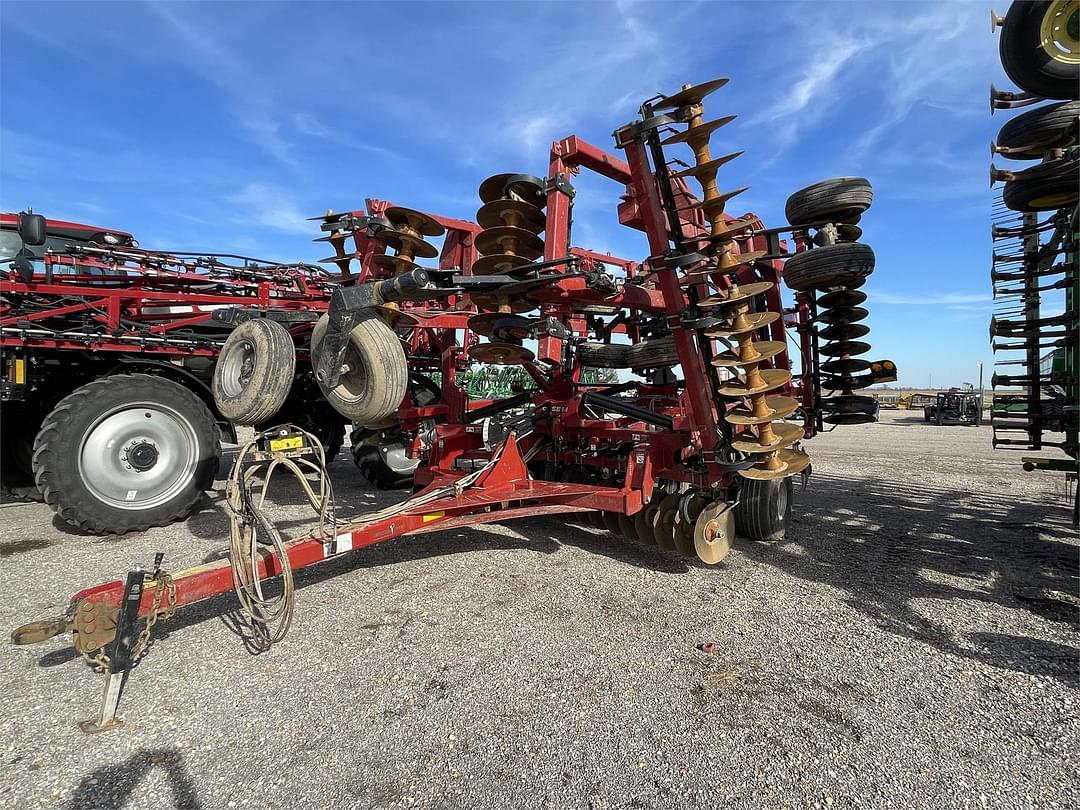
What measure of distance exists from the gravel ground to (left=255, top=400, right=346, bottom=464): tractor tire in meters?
3.22

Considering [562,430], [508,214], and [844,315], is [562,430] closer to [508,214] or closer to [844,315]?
[508,214]

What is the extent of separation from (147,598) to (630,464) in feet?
9.39

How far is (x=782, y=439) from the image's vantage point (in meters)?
3.82

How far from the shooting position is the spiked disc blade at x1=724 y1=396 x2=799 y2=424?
12.3 feet

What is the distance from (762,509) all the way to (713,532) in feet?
3.18

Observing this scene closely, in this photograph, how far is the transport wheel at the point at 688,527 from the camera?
4.08m

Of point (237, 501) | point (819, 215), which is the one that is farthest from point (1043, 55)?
point (237, 501)

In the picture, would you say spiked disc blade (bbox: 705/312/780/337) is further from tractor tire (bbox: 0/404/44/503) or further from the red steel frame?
tractor tire (bbox: 0/404/44/503)

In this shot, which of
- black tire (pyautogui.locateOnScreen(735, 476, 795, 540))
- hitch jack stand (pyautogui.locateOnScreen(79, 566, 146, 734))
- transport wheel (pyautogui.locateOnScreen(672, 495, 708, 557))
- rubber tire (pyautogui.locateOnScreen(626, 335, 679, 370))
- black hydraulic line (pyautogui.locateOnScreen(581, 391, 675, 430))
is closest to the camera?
hitch jack stand (pyautogui.locateOnScreen(79, 566, 146, 734))

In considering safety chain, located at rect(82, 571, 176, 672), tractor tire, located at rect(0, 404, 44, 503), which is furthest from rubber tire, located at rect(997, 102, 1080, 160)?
tractor tire, located at rect(0, 404, 44, 503)

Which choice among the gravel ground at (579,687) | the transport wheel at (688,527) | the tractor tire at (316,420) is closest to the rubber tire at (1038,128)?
the gravel ground at (579,687)

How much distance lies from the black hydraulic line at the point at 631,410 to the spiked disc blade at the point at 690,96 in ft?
7.04

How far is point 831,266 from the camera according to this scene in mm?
4402

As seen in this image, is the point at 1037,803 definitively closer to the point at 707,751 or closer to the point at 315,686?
the point at 707,751
